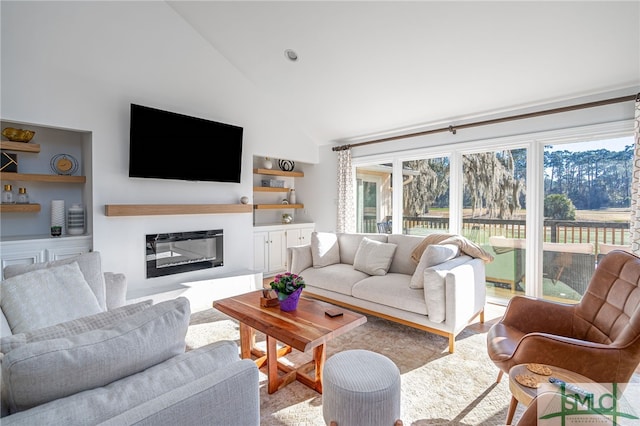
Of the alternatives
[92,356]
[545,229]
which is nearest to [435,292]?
[545,229]

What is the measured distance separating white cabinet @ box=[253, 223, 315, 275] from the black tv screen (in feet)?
3.58

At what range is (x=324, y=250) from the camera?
4.02 meters

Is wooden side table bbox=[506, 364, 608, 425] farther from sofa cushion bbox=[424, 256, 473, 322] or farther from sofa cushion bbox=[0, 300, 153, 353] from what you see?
sofa cushion bbox=[0, 300, 153, 353]

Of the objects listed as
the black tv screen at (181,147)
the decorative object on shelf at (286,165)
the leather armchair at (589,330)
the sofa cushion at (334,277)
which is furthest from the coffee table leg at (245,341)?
the decorative object on shelf at (286,165)

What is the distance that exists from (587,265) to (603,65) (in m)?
2.05

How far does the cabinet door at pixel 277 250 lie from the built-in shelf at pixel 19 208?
2.99 m

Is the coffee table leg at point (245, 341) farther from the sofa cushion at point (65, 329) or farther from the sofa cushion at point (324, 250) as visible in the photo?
the sofa cushion at point (324, 250)

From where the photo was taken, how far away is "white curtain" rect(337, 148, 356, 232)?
5461mm

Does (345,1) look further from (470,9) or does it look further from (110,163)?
(110,163)

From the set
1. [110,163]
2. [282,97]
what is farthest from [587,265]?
[110,163]

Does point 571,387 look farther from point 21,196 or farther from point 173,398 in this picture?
point 21,196

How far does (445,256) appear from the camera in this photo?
3.00 metres

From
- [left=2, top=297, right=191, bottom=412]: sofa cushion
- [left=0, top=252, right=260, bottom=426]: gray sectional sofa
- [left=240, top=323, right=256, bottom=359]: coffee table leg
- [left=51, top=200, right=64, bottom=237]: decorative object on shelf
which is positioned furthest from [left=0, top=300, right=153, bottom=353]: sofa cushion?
[left=51, top=200, right=64, bottom=237]: decorative object on shelf
